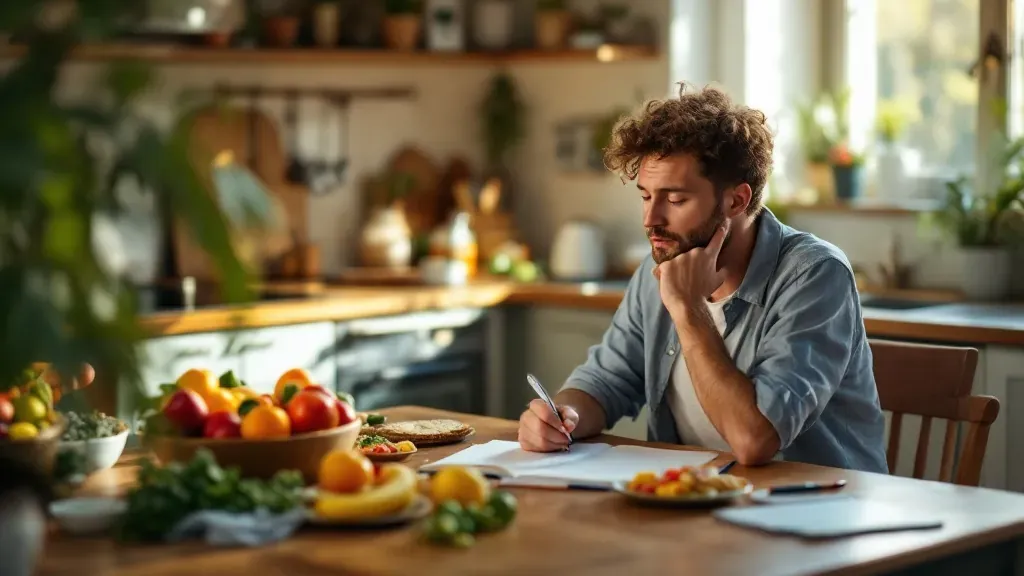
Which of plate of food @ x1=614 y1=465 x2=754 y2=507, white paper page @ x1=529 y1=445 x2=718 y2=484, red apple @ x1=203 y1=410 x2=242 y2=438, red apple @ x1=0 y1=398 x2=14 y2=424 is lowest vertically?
white paper page @ x1=529 y1=445 x2=718 y2=484

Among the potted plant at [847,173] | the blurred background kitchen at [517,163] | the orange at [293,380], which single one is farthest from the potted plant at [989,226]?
the orange at [293,380]

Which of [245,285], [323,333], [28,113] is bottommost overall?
[323,333]

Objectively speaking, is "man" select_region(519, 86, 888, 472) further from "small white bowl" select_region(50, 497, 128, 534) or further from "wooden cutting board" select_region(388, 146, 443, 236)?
"wooden cutting board" select_region(388, 146, 443, 236)

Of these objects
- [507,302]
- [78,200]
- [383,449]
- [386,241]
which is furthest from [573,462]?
[386,241]

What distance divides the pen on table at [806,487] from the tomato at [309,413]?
66cm

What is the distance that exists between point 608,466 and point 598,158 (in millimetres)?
2933

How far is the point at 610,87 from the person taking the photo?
202 inches

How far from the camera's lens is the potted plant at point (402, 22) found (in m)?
5.09

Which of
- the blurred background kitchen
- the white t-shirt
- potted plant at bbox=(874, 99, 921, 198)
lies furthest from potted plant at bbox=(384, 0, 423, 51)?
the white t-shirt

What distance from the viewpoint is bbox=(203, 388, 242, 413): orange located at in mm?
2262

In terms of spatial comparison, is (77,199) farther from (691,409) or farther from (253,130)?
(253,130)

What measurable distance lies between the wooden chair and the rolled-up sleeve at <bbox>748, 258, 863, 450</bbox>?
15 centimetres

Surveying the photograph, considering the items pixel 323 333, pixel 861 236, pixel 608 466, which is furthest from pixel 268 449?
pixel 861 236

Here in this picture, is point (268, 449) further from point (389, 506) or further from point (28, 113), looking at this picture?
point (28, 113)
